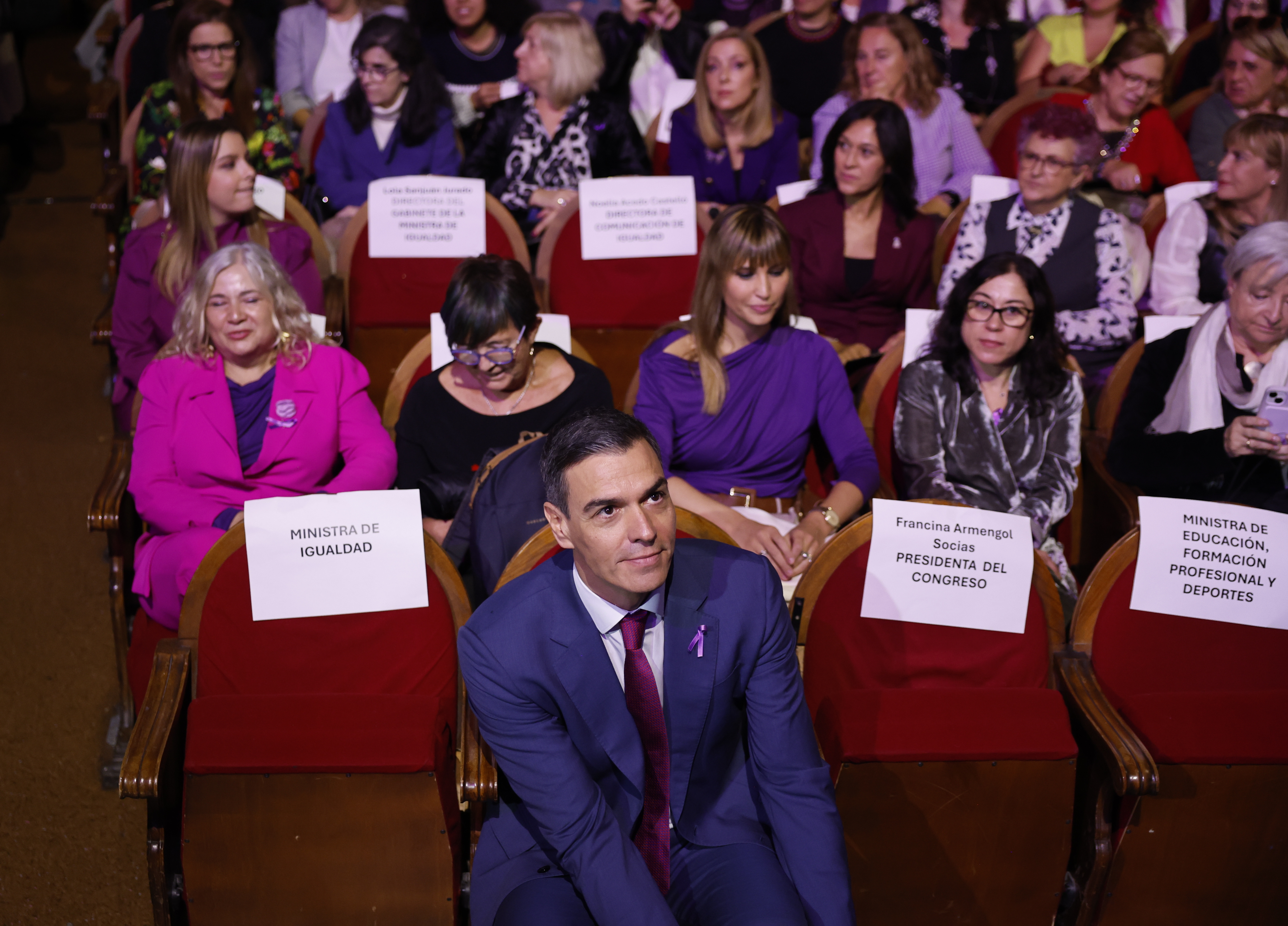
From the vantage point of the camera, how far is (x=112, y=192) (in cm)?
398

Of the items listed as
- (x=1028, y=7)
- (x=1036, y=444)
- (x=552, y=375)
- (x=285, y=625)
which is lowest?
(x=285, y=625)

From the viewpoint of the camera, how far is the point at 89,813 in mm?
2494

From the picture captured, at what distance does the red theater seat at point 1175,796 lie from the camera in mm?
1981

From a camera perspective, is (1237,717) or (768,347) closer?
(1237,717)

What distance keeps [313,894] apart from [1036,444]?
194 cm

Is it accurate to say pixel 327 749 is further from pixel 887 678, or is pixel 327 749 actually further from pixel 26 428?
pixel 26 428

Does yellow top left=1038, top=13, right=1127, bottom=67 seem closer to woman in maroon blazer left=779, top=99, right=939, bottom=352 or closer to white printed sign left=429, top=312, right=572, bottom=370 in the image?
woman in maroon blazer left=779, top=99, right=939, bottom=352

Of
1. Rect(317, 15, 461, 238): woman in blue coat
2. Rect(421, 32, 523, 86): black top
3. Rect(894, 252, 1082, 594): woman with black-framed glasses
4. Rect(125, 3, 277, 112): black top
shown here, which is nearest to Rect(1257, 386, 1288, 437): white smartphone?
A: Rect(894, 252, 1082, 594): woman with black-framed glasses

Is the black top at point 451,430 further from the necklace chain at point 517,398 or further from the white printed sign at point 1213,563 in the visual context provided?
the white printed sign at point 1213,563

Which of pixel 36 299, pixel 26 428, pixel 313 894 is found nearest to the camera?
pixel 313 894

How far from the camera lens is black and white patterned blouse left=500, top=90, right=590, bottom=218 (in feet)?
13.6

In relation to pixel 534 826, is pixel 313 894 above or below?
below

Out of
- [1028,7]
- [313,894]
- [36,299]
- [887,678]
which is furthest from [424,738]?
[1028,7]

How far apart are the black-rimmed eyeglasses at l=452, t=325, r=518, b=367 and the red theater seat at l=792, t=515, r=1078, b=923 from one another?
908 mm
